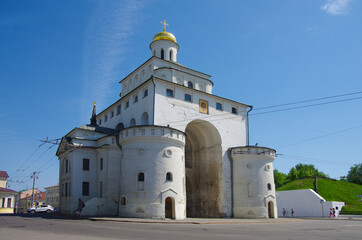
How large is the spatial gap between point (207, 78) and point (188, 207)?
15.9 meters

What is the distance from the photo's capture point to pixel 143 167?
84.5ft

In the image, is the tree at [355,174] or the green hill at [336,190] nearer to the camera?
the green hill at [336,190]

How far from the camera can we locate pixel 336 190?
55281mm

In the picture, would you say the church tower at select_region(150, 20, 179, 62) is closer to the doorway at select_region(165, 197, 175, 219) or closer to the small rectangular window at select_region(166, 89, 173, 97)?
the small rectangular window at select_region(166, 89, 173, 97)

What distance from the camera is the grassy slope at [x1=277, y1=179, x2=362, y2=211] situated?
50391 millimetres

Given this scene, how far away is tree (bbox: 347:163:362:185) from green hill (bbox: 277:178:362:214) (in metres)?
29.0

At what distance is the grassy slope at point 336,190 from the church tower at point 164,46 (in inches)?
1335

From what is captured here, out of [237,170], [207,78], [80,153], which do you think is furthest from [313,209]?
[80,153]

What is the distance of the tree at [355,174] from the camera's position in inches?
3332

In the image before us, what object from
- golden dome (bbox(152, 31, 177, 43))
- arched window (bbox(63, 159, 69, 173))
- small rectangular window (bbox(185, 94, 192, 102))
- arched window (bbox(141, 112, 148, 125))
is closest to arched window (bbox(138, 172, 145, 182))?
arched window (bbox(141, 112, 148, 125))

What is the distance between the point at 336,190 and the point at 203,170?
32.7m

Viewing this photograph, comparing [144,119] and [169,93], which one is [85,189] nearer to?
[144,119]

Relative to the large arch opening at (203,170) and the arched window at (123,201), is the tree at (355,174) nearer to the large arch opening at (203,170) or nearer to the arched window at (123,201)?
the large arch opening at (203,170)

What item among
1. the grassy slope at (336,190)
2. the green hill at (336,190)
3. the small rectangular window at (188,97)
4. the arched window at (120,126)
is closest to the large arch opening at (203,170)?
the small rectangular window at (188,97)
